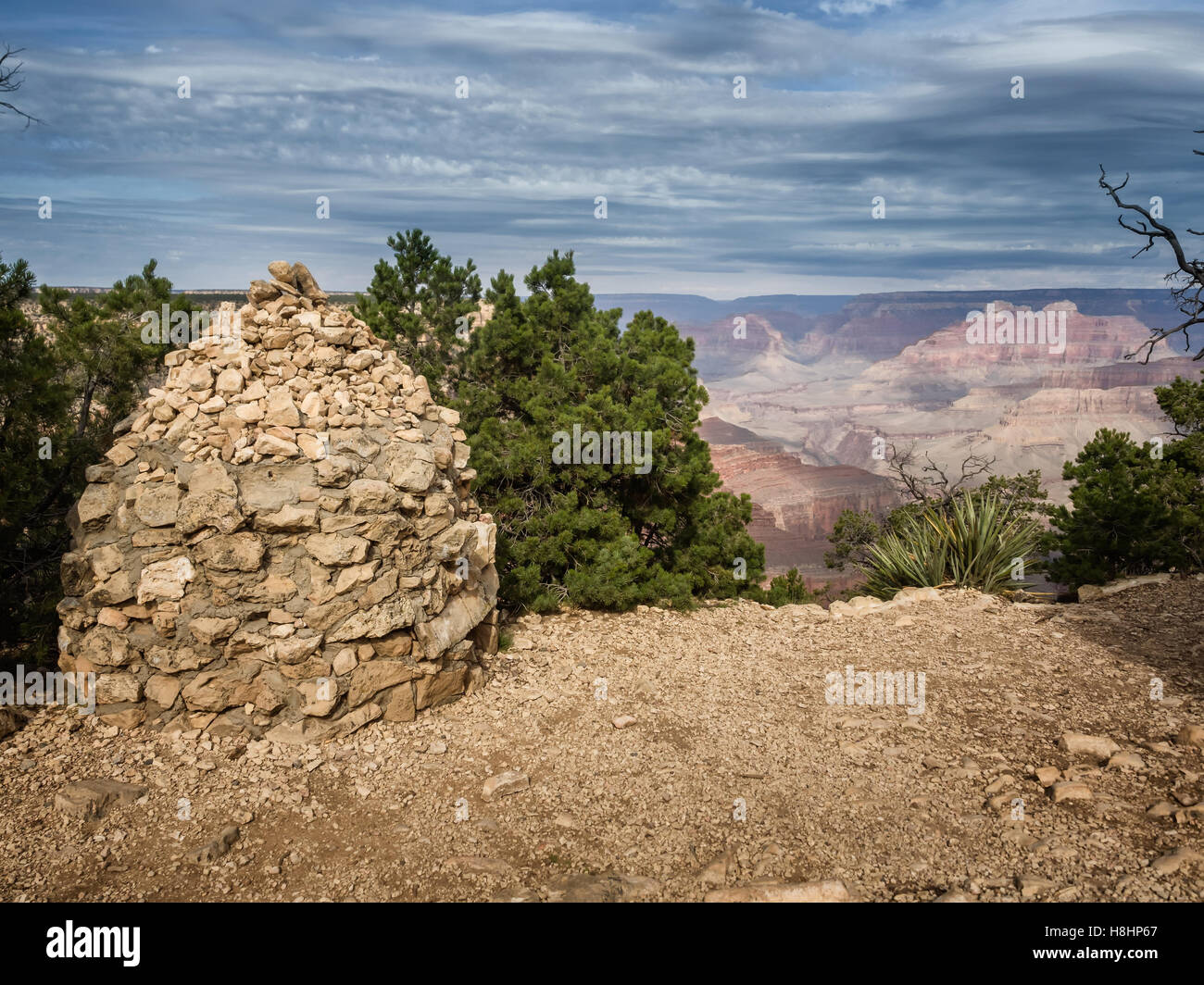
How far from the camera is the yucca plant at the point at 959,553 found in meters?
10.7

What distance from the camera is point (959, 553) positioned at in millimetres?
10844

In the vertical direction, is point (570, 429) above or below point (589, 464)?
above

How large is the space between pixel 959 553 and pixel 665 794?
23.1ft

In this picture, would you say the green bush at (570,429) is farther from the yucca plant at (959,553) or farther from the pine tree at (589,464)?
the yucca plant at (959,553)

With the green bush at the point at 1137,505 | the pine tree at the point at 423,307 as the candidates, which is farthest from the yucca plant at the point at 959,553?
the pine tree at the point at 423,307

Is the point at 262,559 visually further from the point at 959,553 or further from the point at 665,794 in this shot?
the point at 959,553

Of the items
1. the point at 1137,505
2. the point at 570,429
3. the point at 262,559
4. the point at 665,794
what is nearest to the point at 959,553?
the point at 1137,505

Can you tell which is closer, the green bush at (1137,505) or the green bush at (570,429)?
the green bush at (570,429)

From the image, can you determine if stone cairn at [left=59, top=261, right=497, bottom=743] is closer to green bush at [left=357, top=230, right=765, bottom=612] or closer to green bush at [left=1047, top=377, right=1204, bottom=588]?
green bush at [left=357, top=230, right=765, bottom=612]

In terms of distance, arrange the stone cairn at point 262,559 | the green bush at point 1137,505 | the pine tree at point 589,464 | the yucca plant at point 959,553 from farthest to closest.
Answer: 1. the yucca plant at point 959,553
2. the green bush at point 1137,505
3. the pine tree at point 589,464
4. the stone cairn at point 262,559

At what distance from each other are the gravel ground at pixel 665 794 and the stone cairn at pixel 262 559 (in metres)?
0.30

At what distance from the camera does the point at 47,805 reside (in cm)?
496

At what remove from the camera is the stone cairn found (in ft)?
18.9

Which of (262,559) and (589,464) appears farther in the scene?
(589,464)
